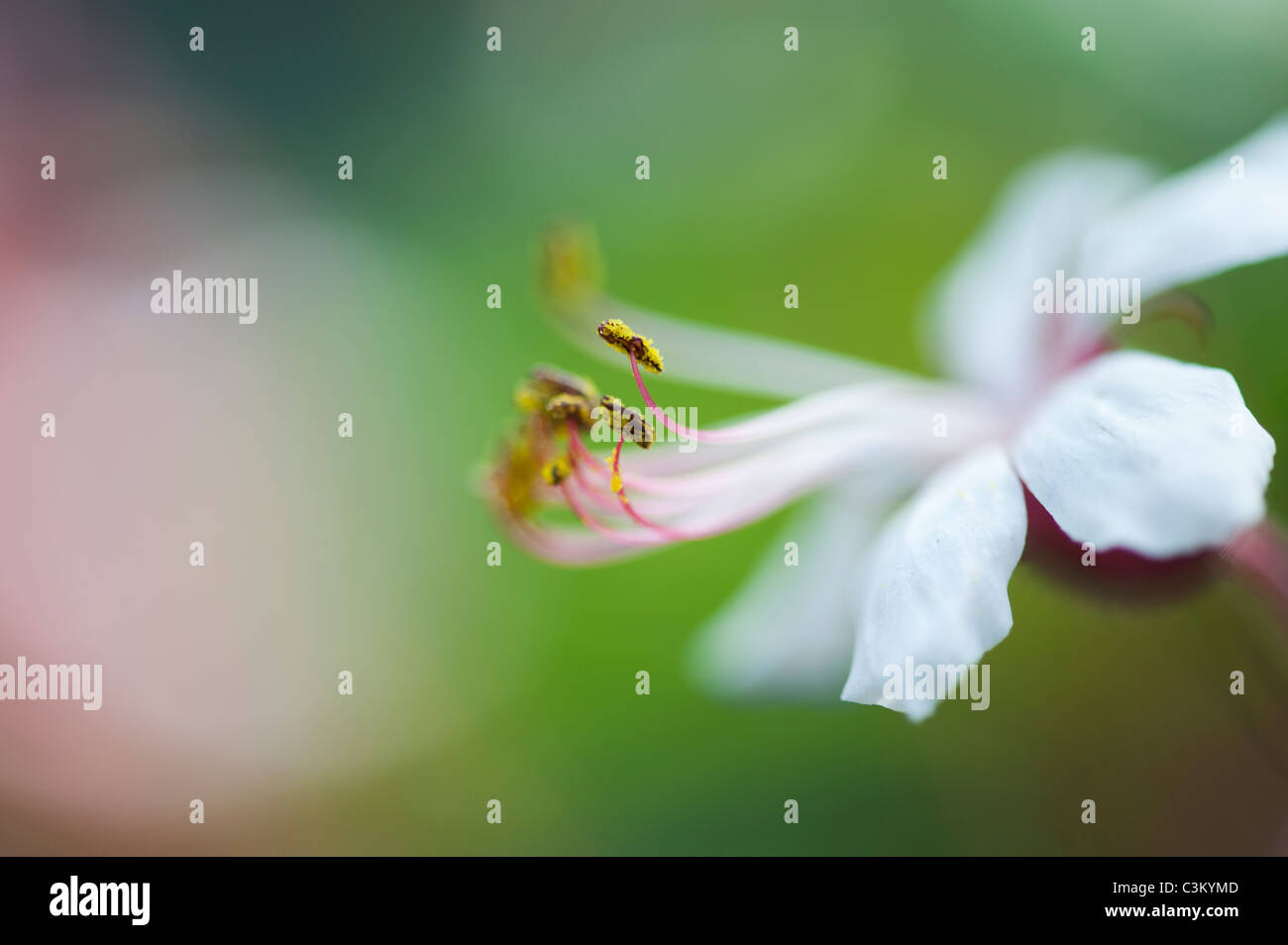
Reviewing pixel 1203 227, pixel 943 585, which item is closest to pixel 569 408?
pixel 943 585

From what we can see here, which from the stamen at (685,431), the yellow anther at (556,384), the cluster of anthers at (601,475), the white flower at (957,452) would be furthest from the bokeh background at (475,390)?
the yellow anther at (556,384)

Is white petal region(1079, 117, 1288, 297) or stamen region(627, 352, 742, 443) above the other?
white petal region(1079, 117, 1288, 297)

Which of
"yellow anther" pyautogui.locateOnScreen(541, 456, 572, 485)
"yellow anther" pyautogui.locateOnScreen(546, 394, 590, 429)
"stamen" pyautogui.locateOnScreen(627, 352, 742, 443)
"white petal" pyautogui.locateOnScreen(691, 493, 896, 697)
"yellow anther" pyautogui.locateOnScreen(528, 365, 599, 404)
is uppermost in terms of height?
"yellow anther" pyautogui.locateOnScreen(528, 365, 599, 404)

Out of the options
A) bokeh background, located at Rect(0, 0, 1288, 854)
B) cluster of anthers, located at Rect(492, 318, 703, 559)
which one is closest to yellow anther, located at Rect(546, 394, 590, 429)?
cluster of anthers, located at Rect(492, 318, 703, 559)

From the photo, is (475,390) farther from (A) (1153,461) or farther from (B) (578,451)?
(A) (1153,461)

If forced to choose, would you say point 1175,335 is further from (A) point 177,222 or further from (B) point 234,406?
(A) point 177,222

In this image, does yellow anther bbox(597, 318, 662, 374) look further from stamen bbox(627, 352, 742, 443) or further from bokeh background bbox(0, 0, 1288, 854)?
bokeh background bbox(0, 0, 1288, 854)

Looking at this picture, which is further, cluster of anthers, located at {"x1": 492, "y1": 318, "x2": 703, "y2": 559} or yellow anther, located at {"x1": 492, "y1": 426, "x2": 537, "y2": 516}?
yellow anther, located at {"x1": 492, "y1": 426, "x2": 537, "y2": 516}

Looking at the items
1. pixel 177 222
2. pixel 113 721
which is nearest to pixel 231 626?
pixel 113 721
